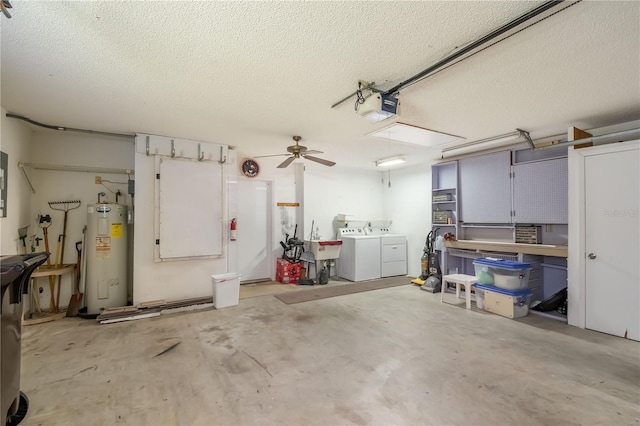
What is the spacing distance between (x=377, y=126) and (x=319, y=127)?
31.3 inches

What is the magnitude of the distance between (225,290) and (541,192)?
5.09 m

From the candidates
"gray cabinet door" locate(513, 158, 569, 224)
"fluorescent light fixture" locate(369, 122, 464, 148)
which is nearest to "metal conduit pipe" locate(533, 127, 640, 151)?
"gray cabinet door" locate(513, 158, 569, 224)

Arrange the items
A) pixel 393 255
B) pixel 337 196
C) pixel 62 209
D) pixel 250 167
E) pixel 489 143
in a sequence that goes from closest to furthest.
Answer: pixel 62 209, pixel 489 143, pixel 250 167, pixel 393 255, pixel 337 196

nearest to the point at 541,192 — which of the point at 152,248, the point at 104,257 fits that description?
the point at 152,248

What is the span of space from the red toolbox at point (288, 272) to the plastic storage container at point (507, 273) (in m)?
3.40

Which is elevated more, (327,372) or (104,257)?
(104,257)

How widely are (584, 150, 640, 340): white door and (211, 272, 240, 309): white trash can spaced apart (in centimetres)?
470

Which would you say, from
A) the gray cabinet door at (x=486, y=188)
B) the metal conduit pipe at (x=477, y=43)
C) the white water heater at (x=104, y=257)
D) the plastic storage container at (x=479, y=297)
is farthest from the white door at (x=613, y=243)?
the white water heater at (x=104, y=257)

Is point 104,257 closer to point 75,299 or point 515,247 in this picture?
point 75,299

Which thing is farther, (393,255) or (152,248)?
(393,255)

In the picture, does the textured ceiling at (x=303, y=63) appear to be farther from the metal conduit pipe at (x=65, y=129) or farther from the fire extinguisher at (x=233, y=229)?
the fire extinguisher at (x=233, y=229)

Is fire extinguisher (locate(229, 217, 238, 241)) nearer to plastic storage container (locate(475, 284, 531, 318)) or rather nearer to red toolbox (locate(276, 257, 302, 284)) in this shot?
red toolbox (locate(276, 257, 302, 284))

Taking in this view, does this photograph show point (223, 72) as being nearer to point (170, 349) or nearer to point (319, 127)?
point (319, 127)

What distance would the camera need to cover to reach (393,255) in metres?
6.39
